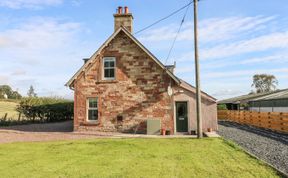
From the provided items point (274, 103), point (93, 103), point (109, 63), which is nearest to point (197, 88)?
point (109, 63)

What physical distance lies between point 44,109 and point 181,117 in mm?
17010

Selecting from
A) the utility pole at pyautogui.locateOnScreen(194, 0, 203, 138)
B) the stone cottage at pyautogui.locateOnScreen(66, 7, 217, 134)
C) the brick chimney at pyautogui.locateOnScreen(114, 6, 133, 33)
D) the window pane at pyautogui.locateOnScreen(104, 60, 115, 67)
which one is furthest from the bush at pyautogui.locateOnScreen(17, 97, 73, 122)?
the utility pole at pyautogui.locateOnScreen(194, 0, 203, 138)

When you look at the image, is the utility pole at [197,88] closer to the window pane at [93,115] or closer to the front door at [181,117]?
the front door at [181,117]

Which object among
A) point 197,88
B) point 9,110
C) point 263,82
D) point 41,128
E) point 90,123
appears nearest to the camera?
point 197,88

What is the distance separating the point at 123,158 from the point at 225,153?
14.0 feet

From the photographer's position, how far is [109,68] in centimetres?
2188

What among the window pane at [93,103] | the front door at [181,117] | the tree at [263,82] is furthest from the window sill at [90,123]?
the tree at [263,82]

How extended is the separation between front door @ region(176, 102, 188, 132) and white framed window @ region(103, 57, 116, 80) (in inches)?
214

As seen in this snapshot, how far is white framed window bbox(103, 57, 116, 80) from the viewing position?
21781 millimetres

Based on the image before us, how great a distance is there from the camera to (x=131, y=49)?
2152 centimetres

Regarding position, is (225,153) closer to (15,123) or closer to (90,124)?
(90,124)

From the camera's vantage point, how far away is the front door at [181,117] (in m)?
21.1

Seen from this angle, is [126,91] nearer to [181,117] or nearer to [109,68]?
[109,68]

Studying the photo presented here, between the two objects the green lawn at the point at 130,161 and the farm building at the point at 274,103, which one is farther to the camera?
the farm building at the point at 274,103
